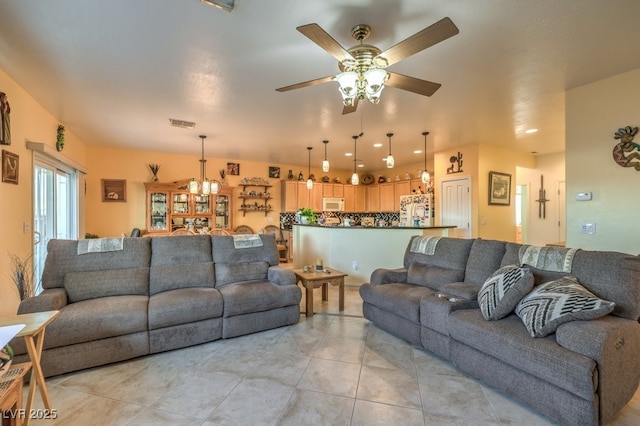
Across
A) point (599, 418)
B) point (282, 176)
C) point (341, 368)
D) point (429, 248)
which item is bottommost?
point (341, 368)

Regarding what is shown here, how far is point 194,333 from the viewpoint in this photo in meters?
2.66

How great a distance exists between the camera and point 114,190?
598cm

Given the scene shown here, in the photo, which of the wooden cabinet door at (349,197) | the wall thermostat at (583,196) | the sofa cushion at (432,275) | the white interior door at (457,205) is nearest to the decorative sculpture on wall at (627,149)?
the wall thermostat at (583,196)

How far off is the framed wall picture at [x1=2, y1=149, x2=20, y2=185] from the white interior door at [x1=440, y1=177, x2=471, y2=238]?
6358 mm

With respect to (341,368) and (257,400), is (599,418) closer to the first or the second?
(341,368)

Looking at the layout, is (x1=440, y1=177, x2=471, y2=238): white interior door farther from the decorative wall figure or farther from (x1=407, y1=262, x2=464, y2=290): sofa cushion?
the decorative wall figure

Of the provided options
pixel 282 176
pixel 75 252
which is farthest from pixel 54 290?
pixel 282 176

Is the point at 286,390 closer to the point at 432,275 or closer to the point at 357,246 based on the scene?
the point at 432,275

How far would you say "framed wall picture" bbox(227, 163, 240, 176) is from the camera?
7.11m

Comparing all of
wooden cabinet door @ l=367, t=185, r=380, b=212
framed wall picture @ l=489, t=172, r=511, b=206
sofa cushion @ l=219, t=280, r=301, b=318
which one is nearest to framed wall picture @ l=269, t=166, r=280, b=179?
wooden cabinet door @ l=367, t=185, r=380, b=212

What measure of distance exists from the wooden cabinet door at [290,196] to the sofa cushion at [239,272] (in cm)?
408

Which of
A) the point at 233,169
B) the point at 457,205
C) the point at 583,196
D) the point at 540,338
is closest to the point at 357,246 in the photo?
the point at 457,205

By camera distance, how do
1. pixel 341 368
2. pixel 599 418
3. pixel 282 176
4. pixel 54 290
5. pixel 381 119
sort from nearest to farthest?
1. pixel 599 418
2. pixel 341 368
3. pixel 54 290
4. pixel 381 119
5. pixel 282 176

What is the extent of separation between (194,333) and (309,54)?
267 centimetres
